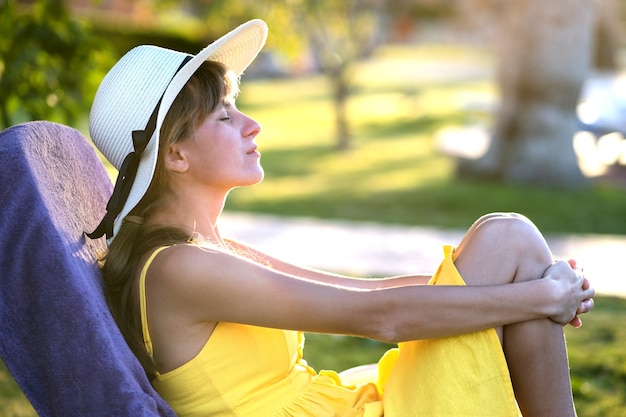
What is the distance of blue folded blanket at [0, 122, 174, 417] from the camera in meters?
2.14

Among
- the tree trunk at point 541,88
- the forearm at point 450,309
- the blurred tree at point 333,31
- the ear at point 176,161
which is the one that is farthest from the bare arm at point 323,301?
the blurred tree at point 333,31

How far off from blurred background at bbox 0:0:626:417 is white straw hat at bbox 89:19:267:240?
1.76 meters

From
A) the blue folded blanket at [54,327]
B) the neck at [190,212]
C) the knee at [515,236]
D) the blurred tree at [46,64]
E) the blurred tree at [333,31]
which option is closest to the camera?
the blue folded blanket at [54,327]

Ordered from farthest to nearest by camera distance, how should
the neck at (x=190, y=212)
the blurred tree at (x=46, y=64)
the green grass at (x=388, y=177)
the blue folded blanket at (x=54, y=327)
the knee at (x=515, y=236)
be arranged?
the green grass at (x=388, y=177)
the blurred tree at (x=46, y=64)
the neck at (x=190, y=212)
the knee at (x=515, y=236)
the blue folded blanket at (x=54, y=327)

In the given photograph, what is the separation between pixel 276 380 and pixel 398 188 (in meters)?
8.94

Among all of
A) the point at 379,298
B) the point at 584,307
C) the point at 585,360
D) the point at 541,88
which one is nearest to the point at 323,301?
the point at 379,298

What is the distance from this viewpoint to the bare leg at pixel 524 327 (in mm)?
2385

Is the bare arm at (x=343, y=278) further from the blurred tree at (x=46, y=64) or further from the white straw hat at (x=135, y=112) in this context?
the blurred tree at (x=46, y=64)

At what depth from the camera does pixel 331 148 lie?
1570 centimetres

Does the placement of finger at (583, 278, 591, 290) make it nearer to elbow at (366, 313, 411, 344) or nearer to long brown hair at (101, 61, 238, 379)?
elbow at (366, 313, 411, 344)

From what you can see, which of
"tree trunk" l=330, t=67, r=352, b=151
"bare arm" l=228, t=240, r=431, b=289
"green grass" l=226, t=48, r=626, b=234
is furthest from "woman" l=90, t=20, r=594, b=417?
"tree trunk" l=330, t=67, r=352, b=151

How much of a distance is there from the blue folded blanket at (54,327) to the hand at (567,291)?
0.98m

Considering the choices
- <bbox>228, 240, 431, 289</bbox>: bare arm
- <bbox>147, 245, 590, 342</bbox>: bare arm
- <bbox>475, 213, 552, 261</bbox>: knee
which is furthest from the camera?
<bbox>228, 240, 431, 289</bbox>: bare arm

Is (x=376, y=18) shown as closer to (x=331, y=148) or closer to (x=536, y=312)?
(x=331, y=148)
